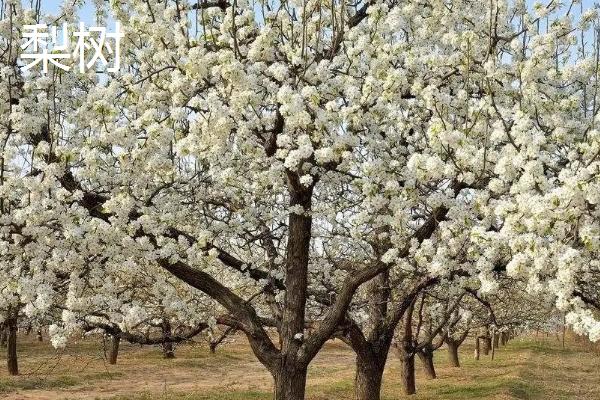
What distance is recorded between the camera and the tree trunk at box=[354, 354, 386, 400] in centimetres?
1612

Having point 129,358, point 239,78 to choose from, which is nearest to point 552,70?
point 239,78

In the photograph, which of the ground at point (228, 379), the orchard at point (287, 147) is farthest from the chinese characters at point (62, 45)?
the ground at point (228, 379)

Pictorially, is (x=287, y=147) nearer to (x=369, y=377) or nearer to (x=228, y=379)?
(x=369, y=377)

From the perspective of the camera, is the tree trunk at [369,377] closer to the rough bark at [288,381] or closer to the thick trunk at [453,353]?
the rough bark at [288,381]

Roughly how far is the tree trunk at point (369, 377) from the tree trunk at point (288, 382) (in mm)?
4189

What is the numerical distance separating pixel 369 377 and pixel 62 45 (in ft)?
33.9

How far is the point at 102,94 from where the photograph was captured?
34.5 ft

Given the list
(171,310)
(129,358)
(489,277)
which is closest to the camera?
(489,277)

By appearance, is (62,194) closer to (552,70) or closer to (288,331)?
(288,331)

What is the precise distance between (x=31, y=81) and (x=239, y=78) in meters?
3.77

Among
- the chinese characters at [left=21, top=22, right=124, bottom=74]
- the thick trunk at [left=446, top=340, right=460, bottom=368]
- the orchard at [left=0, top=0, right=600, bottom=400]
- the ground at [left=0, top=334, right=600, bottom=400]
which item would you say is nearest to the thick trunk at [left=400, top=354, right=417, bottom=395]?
the ground at [left=0, top=334, right=600, bottom=400]

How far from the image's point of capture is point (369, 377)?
53.1 feet

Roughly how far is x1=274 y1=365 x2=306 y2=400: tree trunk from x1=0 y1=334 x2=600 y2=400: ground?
1180cm

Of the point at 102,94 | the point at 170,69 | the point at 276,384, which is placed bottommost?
the point at 276,384
